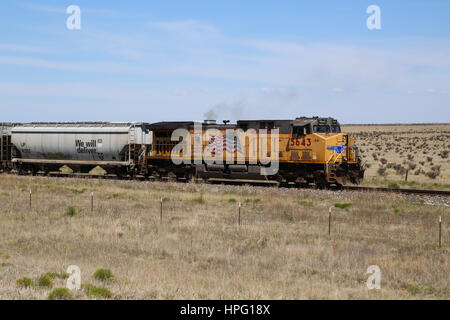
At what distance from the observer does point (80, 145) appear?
33094 millimetres

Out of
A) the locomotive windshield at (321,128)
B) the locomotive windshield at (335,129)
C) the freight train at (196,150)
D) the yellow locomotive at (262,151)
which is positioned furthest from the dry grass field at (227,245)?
the locomotive windshield at (335,129)

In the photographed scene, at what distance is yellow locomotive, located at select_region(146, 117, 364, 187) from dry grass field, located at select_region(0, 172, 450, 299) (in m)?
2.49

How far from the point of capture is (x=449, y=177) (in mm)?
38844

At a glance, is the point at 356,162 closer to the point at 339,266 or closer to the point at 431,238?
the point at 431,238

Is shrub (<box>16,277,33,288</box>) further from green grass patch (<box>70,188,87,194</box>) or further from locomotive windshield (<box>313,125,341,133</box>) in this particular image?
locomotive windshield (<box>313,125,341,133</box>)

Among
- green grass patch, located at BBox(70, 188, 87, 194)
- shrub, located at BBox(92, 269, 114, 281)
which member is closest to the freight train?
green grass patch, located at BBox(70, 188, 87, 194)

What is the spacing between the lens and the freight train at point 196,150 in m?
26.3

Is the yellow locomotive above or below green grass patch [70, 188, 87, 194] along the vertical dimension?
above

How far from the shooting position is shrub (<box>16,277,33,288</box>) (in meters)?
9.63

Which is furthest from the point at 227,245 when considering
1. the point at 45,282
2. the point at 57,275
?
the point at 45,282

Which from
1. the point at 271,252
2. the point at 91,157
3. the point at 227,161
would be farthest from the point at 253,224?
the point at 91,157

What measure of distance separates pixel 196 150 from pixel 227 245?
52.9 feet
